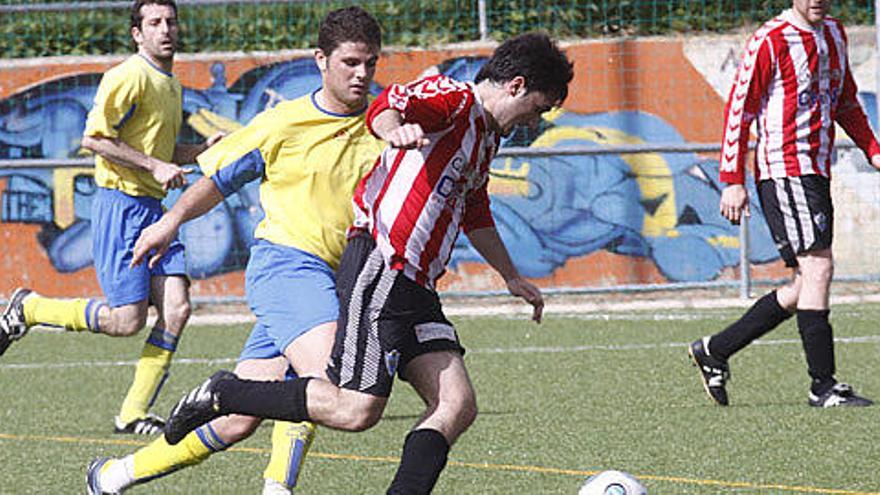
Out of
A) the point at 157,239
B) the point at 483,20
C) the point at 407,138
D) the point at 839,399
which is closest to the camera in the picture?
the point at 407,138

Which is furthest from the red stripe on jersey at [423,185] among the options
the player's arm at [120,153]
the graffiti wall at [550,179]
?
the graffiti wall at [550,179]

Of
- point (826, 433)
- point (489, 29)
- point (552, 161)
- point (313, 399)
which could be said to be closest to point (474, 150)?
point (313, 399)

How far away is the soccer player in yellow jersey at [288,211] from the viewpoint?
5949 mm

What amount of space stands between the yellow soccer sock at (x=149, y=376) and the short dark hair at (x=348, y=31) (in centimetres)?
277

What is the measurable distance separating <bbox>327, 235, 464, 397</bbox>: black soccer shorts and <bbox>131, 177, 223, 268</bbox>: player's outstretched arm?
2.07 feet

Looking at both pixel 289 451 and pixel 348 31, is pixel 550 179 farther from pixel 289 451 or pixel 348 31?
pixel 289 451

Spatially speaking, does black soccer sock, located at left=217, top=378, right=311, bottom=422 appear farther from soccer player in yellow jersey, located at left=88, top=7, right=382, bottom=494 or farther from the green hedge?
the green hedge

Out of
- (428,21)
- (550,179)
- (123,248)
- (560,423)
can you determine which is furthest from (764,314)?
(428,21)

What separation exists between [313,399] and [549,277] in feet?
30.6

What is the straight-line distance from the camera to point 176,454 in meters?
6.09

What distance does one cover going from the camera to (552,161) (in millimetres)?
14609

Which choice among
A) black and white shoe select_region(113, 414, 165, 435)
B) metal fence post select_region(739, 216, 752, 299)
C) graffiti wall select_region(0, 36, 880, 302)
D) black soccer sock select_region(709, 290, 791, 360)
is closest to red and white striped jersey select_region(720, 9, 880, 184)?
black soccer sock select_region(709, 290, 791, 360)

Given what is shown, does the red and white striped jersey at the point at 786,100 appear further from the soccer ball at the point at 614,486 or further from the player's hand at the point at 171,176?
the soccer ball at the point at 614,486

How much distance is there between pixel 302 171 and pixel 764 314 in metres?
3.16
